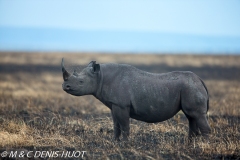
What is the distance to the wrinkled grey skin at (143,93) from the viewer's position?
434 inches

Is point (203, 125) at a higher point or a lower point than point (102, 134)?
higher

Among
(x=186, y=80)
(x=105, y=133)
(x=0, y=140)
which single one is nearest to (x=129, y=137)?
(x=105, y=133)

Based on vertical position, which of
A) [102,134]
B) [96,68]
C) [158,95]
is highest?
[96,68]

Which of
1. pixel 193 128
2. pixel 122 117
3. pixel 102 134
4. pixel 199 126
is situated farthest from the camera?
pixel 102 134

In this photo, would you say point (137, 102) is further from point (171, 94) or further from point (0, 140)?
point (0, 140)

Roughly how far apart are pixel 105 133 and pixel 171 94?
2.05 meters

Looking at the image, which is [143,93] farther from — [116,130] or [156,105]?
[116,130]

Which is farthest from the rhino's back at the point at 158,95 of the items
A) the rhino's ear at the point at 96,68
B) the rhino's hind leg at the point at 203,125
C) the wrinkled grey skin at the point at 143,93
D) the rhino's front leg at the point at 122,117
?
the rhino's ear at the point at 96,68

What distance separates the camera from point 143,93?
11.2 meters

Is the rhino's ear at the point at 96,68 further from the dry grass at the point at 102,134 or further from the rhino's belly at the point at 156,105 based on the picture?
the rhino's belly at the point at 156,105

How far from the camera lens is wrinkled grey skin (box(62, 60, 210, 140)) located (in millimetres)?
11016

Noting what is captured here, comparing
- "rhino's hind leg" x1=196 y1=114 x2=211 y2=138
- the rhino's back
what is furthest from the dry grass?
the rhino's back

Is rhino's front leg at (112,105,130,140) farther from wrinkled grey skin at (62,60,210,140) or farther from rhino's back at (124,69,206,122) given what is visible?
rhino's back at (124,69,206,122)

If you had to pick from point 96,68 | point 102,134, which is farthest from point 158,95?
point 102,134
